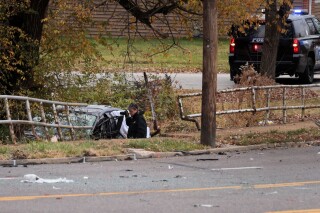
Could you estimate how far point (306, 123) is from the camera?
2016 centimetres

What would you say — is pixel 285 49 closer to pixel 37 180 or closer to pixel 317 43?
pixel 317 43

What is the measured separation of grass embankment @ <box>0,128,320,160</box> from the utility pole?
14.2 inches

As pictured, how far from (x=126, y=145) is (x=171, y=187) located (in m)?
4.61

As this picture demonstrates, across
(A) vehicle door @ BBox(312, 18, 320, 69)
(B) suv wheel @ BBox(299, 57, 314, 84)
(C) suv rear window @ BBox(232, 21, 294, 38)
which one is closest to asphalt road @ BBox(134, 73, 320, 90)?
(B) suv wheel @ BBox(299, 57, 314, 84)

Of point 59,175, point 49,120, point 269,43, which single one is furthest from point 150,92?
point 59,175

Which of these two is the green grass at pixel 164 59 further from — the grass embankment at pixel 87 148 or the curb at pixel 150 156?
the grass embankment at pixel 87 148

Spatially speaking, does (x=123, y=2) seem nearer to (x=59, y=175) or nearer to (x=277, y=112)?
(x=277, y=112)

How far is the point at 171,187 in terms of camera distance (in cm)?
1002

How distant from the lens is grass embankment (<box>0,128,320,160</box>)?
1312cm

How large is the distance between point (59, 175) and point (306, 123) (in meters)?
10.5

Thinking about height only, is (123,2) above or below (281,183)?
above

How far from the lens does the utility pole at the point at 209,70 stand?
15.0m

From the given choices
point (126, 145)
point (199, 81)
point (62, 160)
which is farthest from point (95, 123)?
point (199, 81)

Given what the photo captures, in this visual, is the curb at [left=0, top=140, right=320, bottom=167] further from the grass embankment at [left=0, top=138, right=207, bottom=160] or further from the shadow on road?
the shadow on road
